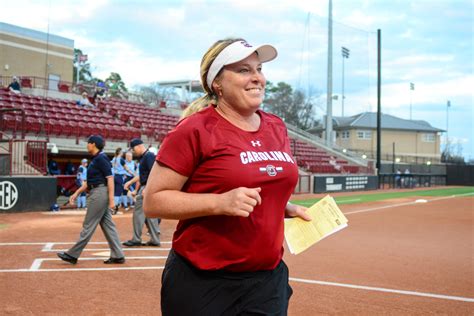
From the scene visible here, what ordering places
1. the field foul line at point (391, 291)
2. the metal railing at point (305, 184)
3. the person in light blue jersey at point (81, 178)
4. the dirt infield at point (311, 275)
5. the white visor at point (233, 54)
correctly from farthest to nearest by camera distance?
the metal railing at point (305, 184)
the person in light blue jersey at point (81, 178)
the field foul line at point (391, 291)
the dirt infield at point (311, 275)
the white visor at point (233, 54)

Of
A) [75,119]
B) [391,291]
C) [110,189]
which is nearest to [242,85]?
[391,291]

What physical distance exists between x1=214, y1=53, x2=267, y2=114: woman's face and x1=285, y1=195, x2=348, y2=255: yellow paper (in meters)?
0.81

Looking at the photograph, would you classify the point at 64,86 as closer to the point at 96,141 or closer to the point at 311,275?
the point at 96,141

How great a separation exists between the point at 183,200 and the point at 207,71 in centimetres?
71

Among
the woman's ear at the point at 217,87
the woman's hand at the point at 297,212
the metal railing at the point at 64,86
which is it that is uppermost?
the metal railing at the point at 64,86

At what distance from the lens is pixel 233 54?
2.56m

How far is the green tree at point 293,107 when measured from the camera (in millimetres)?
78250

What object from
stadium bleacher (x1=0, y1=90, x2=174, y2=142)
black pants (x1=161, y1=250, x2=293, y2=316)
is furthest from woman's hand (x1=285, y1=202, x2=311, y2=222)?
stadium bleacher (x1=0, y1=90, x2=174, y2=142)

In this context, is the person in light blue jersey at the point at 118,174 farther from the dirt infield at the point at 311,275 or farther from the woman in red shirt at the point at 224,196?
the woman in red shirt at the point at 224,196

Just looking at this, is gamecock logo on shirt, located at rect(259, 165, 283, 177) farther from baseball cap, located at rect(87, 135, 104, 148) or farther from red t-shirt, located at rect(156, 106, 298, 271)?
baseball cap, located at rect(87, 135, 104, 148)

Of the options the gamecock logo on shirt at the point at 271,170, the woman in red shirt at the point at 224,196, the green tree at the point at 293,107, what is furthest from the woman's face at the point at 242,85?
the green tree at the point at 293,107

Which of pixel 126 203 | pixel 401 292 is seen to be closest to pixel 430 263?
pixel 401 292

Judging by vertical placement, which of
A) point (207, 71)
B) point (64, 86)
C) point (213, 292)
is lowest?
point (213, 292)

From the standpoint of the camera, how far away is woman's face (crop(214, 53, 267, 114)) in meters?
2.60
